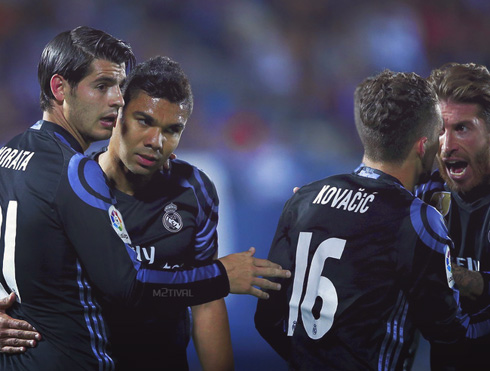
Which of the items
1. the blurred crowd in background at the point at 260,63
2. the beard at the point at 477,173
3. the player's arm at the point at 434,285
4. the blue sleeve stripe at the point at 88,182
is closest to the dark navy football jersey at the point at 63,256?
the blue sleeve stripe at the point at 88,182

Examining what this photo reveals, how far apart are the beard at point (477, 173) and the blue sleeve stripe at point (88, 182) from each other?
5.75 ft

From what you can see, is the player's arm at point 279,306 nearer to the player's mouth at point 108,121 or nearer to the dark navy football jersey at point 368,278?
the dark navy football jersey at point 368,278

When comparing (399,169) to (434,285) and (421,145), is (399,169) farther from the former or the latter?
(434,285)

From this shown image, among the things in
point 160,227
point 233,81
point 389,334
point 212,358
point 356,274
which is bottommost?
point 212,358

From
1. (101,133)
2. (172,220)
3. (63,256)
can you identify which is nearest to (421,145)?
(172,220)

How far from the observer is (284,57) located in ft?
17.8

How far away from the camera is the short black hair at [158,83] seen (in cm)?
256

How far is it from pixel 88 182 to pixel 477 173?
1.93 meters

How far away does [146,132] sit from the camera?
2.54 metres

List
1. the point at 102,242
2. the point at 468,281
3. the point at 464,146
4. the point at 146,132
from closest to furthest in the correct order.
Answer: the point at 102,242 < the point at 468,281 < the point at 146,132 < the point at 464,146

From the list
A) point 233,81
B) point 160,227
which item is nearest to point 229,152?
point 233,81

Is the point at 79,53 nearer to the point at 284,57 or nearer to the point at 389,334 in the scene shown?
the point at 389,334

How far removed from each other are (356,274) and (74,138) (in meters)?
1.16

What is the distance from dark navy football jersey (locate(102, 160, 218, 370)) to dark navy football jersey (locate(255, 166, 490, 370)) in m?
0.61
